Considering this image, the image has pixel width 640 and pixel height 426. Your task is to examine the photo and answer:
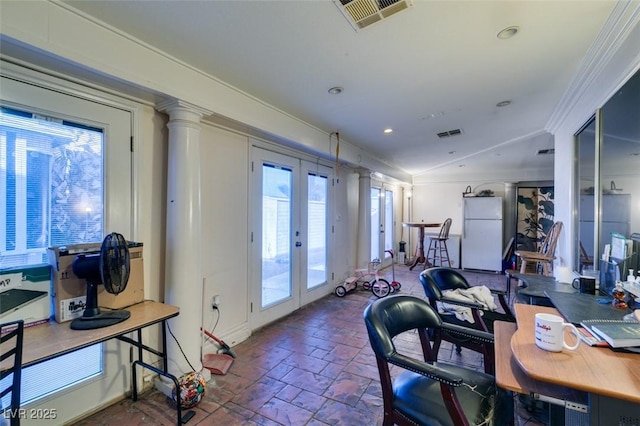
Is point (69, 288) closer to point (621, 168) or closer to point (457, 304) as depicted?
point (457, 304)

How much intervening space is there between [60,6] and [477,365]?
3939mm

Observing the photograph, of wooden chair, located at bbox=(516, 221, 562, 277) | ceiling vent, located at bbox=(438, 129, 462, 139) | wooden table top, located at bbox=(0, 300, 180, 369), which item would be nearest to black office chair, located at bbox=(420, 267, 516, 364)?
wooden chair, located at bbox=(516, 221, 562, 277)

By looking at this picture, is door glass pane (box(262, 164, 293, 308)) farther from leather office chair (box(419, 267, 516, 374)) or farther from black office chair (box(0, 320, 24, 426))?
black office chair (box(0, 320, 24, 426))

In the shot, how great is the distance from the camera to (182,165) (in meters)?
2.24

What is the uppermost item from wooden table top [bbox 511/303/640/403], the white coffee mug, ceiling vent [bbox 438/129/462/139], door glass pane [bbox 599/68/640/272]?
ceiling vent [bbox 438/129/462/139]

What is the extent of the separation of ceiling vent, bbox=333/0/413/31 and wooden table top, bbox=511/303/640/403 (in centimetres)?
184

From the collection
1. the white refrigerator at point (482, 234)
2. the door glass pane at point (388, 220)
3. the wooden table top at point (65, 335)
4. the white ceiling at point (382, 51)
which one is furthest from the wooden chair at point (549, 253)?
the wooden table top at point (65, 335)

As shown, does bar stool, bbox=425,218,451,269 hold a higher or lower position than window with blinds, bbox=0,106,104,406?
lower

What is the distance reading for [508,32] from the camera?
1.86 meters

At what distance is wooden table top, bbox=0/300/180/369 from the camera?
1336mm

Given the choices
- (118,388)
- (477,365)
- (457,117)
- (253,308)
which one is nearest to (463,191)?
(457,117)

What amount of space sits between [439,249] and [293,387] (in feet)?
19.9

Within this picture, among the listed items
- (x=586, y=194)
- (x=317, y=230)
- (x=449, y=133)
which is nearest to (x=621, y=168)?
(x=586, y=194)

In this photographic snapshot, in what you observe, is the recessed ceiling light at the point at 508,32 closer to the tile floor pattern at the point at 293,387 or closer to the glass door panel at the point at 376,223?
the tile floor pattern at the point at 293,387
